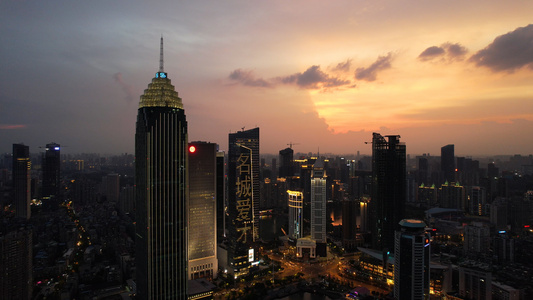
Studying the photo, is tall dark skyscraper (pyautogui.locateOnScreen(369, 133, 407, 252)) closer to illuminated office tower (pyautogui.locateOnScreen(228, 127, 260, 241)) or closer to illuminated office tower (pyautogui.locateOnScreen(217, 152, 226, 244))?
illuminated office tower (pyautogui.locateOnScreen(228, 127, 260, 241))

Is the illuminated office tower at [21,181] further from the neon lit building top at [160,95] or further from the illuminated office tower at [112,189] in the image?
the neon lit building top at [160,95]

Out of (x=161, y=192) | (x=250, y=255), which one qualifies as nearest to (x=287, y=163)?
(x=250, y=255)

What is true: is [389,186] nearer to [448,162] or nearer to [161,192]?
[161,192]

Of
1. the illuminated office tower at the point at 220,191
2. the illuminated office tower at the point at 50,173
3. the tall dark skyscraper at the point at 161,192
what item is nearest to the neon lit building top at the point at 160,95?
the tall dark skyscraper at the point at 161,192

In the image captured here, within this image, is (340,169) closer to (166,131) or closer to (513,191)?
(513,191)

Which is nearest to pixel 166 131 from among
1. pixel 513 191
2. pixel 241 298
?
pixel 241 298

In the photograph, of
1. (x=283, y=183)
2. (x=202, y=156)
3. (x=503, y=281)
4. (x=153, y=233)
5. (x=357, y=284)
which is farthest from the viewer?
(x=283, y=183)
